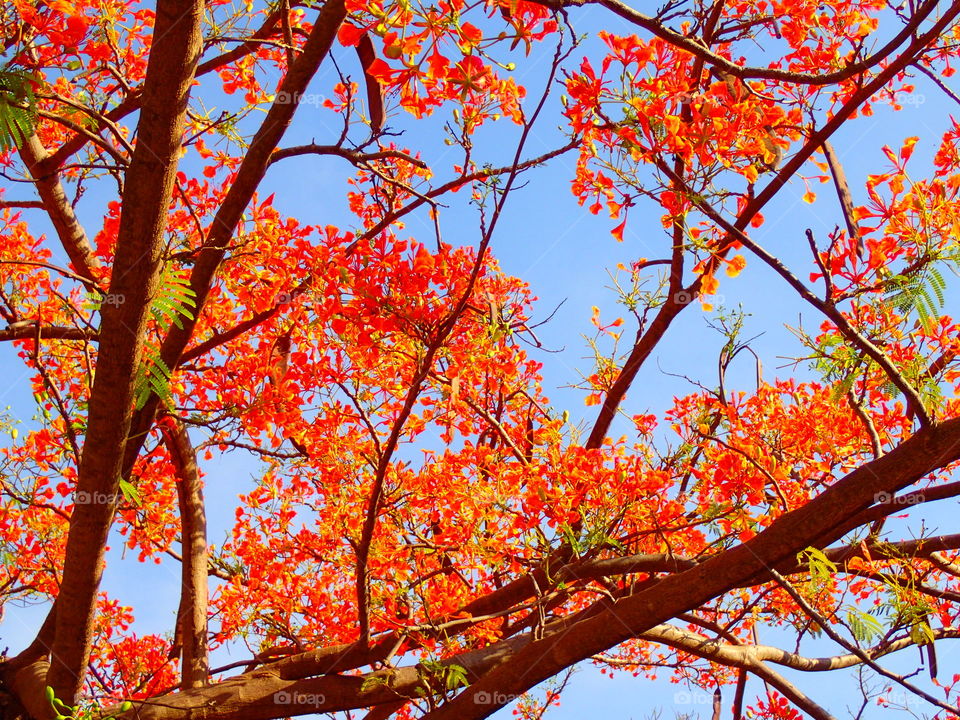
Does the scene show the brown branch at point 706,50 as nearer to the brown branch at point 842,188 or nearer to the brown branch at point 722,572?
the brown branch at point 842,188

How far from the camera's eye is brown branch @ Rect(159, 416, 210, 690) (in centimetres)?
500

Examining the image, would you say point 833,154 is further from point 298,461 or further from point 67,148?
point 67,148

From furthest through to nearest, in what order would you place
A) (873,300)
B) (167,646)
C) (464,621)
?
1. (167,646)
2. (464,621)
3. (873,300)

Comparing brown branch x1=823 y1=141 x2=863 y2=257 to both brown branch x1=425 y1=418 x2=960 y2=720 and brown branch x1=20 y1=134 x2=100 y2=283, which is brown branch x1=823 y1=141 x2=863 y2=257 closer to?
brown branch x1=425 y1=418 x2=960 y2=720

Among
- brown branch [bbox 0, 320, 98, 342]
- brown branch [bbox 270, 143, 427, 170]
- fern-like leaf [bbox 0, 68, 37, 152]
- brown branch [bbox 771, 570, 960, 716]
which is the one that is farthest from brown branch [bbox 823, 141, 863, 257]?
brown branch [bbox 0, 320, 98, 342]

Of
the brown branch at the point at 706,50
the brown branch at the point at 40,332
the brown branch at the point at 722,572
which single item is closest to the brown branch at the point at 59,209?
the brown branch at the point at 40,332

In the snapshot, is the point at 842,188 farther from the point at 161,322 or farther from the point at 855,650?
the point at 161,322

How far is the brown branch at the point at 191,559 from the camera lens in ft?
16.4

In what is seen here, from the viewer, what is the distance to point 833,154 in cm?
312

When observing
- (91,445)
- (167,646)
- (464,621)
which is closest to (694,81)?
(464,621)

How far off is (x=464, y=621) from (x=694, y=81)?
2.78m

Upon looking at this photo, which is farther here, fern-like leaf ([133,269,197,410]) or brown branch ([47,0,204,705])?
fern-like leaf ([133,269,197,410])

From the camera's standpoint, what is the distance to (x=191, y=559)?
5254mm

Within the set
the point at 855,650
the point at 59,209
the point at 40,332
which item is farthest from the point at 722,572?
the point at 59,209
